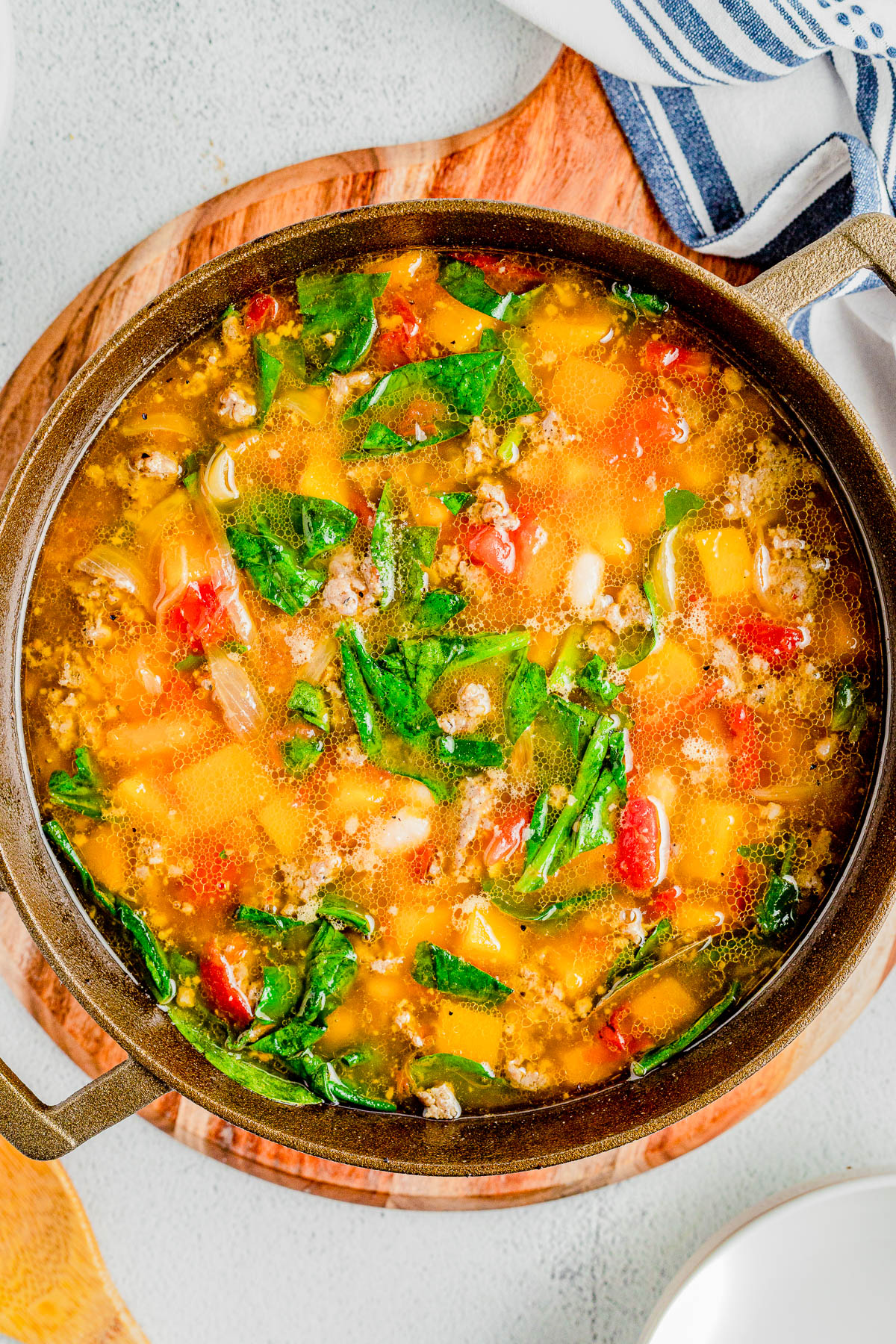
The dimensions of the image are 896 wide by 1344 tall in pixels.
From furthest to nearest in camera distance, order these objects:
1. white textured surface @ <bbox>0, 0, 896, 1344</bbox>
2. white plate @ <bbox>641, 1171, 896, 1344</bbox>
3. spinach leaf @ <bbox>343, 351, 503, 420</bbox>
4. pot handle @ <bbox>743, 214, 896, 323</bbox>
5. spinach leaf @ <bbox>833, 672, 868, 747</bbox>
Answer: white plate @ <bbox>641, 1171, 896, 1344</bbox>
white textured surface @ <bbox>0, 0, 896, 1344</bbox>
spinach leaf @ <bbox>833, 672, 868, 747</bbox>
spinach leaf @ <bbox>343, 351, 503, 420</bbox>
pot handle @ <bbox>743, 214, 896, 323</bbox>

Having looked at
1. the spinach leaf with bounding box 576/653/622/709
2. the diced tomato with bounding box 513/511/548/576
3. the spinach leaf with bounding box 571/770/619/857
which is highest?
the diced tomato with bounding box 513/511/548/576

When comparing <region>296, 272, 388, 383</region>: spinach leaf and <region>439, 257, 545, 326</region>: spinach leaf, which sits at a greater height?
<region>296, 272, 388, 383</region>: spinach leaf

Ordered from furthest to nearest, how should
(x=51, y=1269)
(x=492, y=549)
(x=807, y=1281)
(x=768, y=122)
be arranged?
(x=807, y=1281), (x=51, y=1269), (x=768, y=122), (x=492, y=549)

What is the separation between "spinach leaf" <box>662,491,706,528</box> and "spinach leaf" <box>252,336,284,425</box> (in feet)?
3.10

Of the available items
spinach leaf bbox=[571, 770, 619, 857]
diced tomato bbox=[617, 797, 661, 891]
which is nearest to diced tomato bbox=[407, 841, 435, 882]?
spinach leaf bbox=[571, 770, 619, 857]

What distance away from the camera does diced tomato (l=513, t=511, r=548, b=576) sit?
251 centimetres

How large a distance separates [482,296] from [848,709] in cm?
130

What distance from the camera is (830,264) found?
2.25 metres

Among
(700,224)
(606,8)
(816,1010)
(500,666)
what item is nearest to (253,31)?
(606,8)

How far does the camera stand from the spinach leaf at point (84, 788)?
8.43 feet

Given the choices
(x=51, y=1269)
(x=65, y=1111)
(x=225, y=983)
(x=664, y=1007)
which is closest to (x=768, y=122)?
(x=664, y=1007)

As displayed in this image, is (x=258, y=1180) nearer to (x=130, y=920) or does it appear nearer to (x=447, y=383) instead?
(x=130, y=920)

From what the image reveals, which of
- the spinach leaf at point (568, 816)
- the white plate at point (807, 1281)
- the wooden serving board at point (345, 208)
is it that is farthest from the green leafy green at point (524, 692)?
the white plate at point (807, 1281)

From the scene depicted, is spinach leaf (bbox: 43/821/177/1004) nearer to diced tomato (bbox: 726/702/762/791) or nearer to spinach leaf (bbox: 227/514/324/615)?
spinach leaf (bbox: 227/514/324/615)
